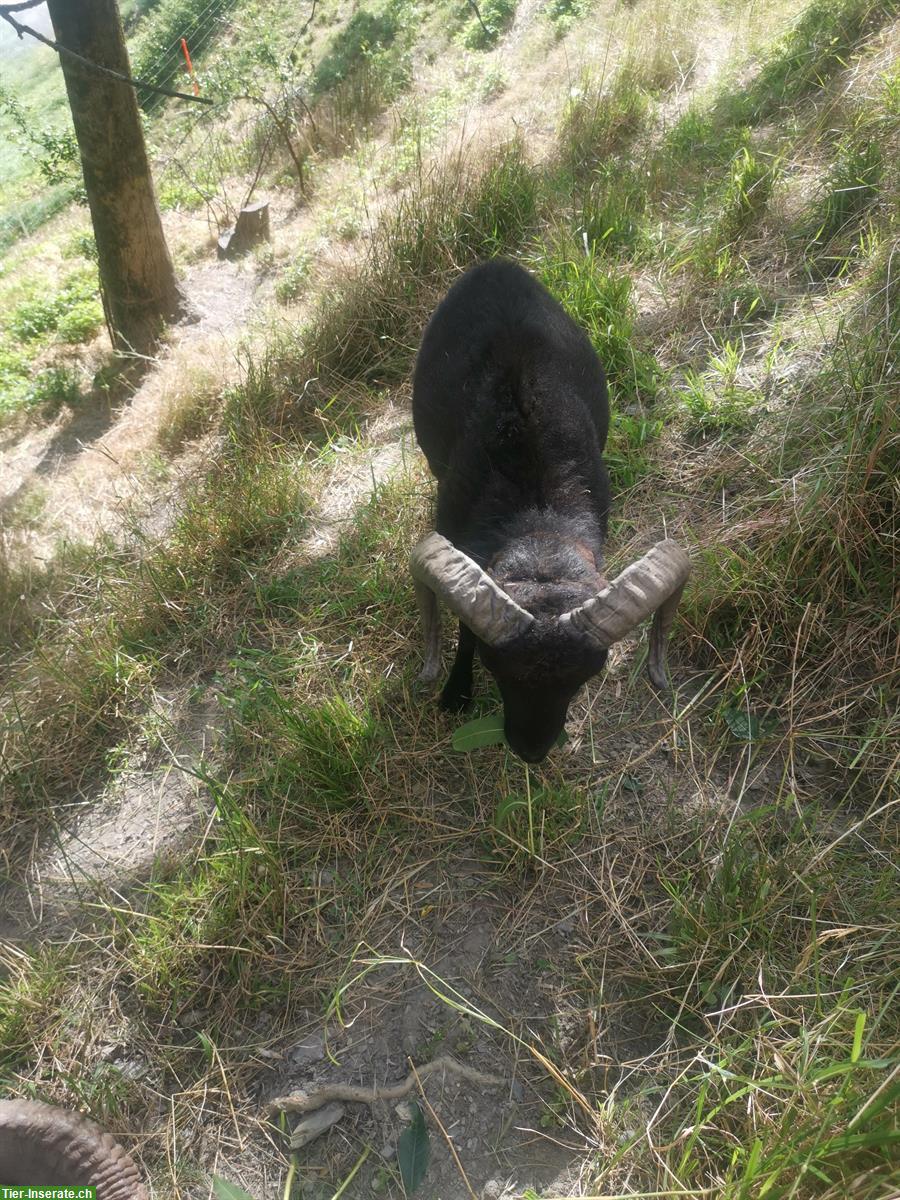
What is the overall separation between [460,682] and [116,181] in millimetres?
5977

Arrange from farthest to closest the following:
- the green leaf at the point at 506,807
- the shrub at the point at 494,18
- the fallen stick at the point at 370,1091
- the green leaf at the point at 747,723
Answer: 1. the shrub at the point at 494,18
2. the green leaf at the point at 747,723
3. the green leaf at the point at 506,807
4. the fallen stick at the point at 370,1091

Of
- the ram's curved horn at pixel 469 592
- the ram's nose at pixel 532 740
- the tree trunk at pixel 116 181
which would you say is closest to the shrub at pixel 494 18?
the tree trunk at pixel 116 181

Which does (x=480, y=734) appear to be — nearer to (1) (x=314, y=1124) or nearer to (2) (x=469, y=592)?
(2) (x=469, y=592)

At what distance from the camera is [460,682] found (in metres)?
3.46

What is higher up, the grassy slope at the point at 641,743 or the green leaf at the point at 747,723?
the grassy slope at the point at 641,743

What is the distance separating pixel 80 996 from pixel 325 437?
11.8 feet

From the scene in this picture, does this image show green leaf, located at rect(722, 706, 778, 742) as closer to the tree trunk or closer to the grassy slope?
the grassy slope

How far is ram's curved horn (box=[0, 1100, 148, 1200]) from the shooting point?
2578 millimetres

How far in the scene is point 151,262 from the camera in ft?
24.1

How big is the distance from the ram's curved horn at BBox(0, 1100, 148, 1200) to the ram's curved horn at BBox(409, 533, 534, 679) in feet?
7.18

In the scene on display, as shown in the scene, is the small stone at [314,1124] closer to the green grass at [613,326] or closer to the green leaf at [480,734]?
the green leaf at [480,734]

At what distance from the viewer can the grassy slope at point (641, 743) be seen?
2.48 m

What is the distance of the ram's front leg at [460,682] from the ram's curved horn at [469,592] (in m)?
0.52

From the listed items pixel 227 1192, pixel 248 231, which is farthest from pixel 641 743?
pixel 248 231
